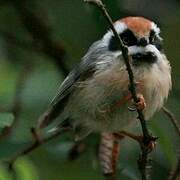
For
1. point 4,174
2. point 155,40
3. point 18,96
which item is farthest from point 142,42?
point 4,174

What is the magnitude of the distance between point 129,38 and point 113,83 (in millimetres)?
247

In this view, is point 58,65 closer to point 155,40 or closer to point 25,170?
point 155,40

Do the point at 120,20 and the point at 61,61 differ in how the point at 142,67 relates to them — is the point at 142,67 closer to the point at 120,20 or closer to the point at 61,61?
the point at 120,20

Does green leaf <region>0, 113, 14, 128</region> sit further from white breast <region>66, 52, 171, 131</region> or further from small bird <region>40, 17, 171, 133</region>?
white breast <region>66, 52, 171, 131</region>

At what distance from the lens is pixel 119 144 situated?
3922 mm

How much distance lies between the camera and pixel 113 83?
3.80 metres

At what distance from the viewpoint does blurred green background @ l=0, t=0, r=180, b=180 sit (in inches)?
152

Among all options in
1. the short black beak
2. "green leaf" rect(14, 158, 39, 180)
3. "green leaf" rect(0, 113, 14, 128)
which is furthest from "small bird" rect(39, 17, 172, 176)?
"green leaf" rect(0, 113, 14, 128)

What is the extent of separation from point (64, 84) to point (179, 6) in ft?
2.32

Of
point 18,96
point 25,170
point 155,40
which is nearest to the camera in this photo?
point 25,170

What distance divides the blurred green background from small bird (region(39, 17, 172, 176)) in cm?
9

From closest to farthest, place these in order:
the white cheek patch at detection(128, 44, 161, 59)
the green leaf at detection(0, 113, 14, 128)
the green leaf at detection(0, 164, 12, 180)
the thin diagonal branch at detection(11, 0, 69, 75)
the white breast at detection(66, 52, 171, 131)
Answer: the green leaf at detection(0, 164, 12, 180), the green leaf at detection(0, 113, 14, 128), the white cheek patch at detection(128, 44, 161, 59), the white breast at detection(66, 52, 171, 131), the thin diagonal branch at detection(11, 0, 69, 75)

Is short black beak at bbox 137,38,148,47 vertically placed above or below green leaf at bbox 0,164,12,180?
above

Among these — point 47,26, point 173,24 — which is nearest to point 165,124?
point 173,24
